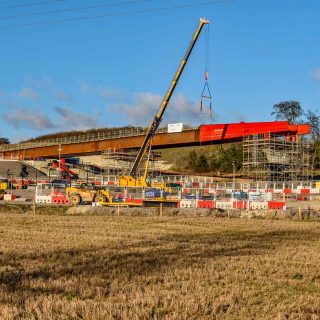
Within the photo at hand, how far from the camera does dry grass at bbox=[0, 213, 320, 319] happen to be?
7094mm

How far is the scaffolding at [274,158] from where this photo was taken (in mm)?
63469

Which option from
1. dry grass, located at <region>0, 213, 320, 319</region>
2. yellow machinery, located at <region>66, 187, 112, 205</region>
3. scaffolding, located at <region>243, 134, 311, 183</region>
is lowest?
dry grass, located at <region>0, 213, 320, 319</region>

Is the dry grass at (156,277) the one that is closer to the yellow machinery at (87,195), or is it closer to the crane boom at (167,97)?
the yellow machinery at (87,195)

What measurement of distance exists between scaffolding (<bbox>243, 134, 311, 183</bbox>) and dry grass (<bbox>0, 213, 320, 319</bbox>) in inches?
1839

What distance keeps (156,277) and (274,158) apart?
56.6m

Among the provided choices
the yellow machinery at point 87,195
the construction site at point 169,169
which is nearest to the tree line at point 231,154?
the construction site at point 169,169

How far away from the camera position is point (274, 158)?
64.4 m

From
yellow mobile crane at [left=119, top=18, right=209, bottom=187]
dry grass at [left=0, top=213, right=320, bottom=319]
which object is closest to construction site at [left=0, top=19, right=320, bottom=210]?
yellow mobile crane at [left=119, top=18, right=209, bottom=187]

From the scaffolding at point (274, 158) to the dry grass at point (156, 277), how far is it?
46720 millimetres

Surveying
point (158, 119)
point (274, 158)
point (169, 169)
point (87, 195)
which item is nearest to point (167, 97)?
point (158, 119)

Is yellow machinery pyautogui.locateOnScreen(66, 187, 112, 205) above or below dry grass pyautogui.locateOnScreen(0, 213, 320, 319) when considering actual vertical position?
above

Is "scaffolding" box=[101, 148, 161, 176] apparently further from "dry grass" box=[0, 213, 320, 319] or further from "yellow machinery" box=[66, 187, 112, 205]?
"dry grass" box=[0, 213, 320, 319]

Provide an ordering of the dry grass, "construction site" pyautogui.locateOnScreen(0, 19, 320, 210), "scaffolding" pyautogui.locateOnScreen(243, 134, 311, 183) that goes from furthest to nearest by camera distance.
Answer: "scaffolding" pyautogui.locateOnScreen(243, 134, 311, 183) → "construction site" pyautogui.locateOnScreen(0, 19, 320, 210) → the dry grass

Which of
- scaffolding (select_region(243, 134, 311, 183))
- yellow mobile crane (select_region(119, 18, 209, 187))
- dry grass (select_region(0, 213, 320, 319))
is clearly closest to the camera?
dry grass (select_region(0, 213, 320, 319))
